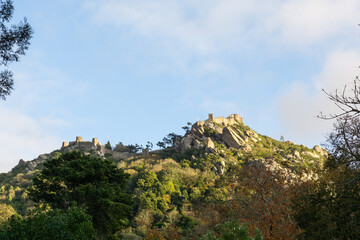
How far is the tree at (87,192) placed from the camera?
28.6 metres

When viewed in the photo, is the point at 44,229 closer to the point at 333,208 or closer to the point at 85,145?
the point at 333,208

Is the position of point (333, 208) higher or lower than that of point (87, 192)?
lower

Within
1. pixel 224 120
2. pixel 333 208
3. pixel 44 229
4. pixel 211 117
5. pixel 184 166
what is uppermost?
pixel 224 120

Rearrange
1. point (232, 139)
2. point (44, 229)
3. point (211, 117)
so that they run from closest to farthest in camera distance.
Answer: point (44, 229) → point (232, 139) → point (211, 117)

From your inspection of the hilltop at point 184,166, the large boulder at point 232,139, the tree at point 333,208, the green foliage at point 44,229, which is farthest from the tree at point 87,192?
the large boulder at point 232,139

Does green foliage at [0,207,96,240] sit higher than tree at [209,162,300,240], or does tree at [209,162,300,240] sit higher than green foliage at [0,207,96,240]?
tree at [209,162,300,240]

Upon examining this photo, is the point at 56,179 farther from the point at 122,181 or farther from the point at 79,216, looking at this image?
the point at 79,216

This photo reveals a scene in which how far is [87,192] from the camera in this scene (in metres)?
28.9

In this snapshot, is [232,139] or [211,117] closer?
[232,139]

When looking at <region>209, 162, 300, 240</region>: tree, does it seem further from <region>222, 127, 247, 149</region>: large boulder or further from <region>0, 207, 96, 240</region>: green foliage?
<region>222, 127, 247, 149</region>: large boulder

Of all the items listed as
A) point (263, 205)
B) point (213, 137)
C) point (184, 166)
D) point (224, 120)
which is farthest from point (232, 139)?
point (263, 205)

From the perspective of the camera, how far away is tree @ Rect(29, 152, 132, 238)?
93.8 feet

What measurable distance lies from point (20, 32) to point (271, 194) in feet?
52.1

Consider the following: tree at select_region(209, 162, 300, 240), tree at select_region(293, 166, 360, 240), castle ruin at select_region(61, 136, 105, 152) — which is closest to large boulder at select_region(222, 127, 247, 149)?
castle ruin at select_region(61, 136, 105, 152)
